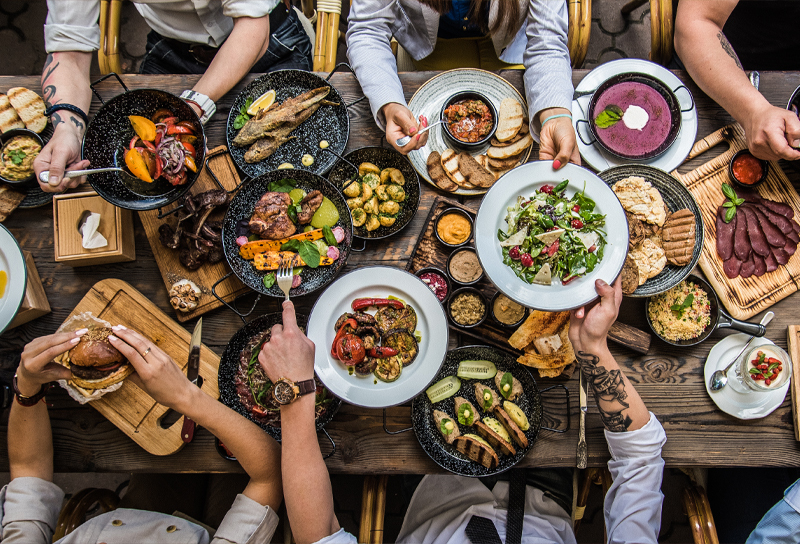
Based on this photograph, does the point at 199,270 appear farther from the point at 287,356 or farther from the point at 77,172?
the point at 287,356

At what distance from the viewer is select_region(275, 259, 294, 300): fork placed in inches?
84.8

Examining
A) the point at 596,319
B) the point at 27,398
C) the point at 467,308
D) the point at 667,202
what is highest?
the point at 667,202

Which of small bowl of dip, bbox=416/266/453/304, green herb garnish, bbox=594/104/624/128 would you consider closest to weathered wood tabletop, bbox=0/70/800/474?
small bowl of dip, bbox=416/266/453/304

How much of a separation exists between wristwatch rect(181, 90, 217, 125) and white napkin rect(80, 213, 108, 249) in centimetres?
79

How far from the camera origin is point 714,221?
94.5 inches

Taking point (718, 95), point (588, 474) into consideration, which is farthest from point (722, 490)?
point (718, 95)

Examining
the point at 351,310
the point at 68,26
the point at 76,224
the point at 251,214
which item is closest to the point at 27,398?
the point at 76,224

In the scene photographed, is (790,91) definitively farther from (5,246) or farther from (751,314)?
(5,246)

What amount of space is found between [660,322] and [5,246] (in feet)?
11.4

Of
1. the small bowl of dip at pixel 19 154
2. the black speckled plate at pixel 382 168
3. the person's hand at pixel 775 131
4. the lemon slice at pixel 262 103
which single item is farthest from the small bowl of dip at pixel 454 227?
the small bowl of dip at pixel 19 154

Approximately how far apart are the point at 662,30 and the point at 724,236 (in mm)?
1386

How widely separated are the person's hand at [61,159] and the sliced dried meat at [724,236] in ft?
11.2

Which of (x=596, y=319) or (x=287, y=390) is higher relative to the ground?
(x=596, y=319)

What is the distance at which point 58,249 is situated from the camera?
2.31m
